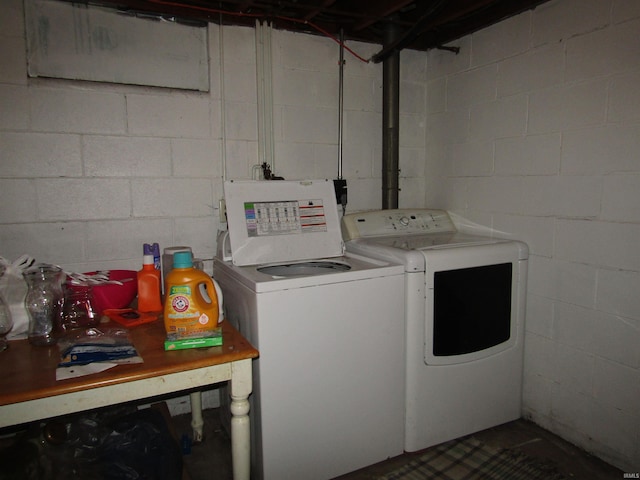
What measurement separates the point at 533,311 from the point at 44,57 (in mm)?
2506

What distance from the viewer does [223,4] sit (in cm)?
208

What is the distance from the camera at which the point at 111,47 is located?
1941mm

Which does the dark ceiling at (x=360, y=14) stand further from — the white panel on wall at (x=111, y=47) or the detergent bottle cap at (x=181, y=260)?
the detergent bottle cap at (x=181, y=260)

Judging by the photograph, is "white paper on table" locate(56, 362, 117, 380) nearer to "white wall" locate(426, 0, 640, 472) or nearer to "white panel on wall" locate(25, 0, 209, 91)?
"white panel on wall" locate(25, 0, 209, 91)

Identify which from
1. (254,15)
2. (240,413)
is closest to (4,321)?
(240,413)

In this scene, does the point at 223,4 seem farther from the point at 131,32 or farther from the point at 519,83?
the point at 519,83

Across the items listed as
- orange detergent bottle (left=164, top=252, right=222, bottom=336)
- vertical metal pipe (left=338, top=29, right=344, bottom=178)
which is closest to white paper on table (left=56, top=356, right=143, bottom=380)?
orange detergent bottle (left=164, top=252, right=222, bottom=336)

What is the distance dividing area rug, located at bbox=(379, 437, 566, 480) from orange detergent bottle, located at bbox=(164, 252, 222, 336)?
1012 mm

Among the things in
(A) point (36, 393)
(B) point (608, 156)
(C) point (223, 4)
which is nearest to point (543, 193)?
(B) point (608, 156)

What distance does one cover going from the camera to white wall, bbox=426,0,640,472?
1.71m

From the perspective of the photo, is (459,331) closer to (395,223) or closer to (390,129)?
(395,223)

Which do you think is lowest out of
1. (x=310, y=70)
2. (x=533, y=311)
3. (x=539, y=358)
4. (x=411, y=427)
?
(x=411, y=427)

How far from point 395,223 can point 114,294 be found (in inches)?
55.9

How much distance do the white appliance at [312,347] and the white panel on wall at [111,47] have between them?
65 cm
